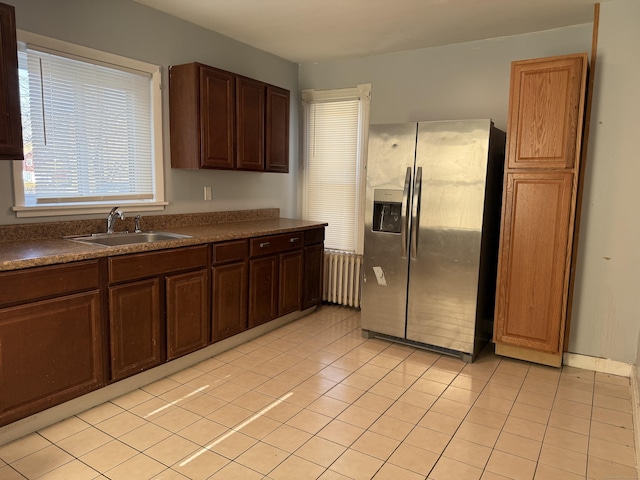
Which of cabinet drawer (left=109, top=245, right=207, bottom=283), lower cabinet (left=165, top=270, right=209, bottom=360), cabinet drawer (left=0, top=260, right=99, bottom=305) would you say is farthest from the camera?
lower cabinet (left=165, top=270, right=209, bottom=360)

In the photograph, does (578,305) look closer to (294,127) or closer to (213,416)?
(213,416)

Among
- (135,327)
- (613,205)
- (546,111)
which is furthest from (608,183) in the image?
(135,327)

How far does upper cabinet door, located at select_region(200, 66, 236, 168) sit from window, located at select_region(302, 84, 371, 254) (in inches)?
52.1

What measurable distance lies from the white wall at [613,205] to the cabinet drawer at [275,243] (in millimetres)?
2242

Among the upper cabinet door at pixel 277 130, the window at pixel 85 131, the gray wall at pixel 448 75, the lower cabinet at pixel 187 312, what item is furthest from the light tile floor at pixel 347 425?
the gray wall at pixel 448 75

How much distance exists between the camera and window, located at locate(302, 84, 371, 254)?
448cm

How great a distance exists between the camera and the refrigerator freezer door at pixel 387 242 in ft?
11.2

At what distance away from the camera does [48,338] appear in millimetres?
2223

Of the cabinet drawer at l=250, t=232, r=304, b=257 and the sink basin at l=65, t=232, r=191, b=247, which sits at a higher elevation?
the sink basin at l=65, t=232, r=191, b=247

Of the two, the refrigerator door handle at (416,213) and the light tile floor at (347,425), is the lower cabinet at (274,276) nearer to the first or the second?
the light tile floor at (347,425)

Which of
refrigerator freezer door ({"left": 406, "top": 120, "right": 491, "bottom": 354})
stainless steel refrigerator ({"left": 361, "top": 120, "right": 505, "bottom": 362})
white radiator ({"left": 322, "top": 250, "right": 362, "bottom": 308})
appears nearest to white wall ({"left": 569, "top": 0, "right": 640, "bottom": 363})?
stainless steel refrigerator ({"left": 361, "top": 120, "right": 505, "bottom": 362})

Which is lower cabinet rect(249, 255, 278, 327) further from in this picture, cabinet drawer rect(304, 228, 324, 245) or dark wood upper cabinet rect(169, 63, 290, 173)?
dark wood upper cabinet rect(169, 63, 290, 173)

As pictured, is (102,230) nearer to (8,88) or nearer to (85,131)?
(85,131)

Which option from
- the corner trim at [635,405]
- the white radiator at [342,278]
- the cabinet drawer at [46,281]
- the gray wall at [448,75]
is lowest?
the corner trim at [635,405]
